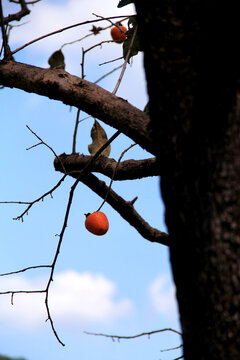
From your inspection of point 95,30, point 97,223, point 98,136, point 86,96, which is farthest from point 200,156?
point 95,30

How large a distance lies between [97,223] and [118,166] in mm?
230

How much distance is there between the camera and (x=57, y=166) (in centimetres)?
199

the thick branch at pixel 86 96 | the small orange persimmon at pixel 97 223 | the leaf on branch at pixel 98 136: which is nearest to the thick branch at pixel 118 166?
the leaf on branch at pixel 98 136

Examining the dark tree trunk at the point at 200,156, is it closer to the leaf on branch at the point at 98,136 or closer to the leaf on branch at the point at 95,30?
the leaf on branch at the point at 98,136

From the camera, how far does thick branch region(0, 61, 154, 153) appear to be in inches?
49.4

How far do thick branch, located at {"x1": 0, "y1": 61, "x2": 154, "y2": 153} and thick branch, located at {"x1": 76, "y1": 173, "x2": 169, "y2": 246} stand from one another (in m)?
0.55

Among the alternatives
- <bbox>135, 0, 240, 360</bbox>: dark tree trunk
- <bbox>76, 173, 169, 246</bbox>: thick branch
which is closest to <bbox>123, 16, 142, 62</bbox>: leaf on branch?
<bbox>76, 173, 169, 246</bbox>: thick branch

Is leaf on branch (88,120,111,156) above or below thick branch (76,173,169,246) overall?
above

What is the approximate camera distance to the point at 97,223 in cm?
173

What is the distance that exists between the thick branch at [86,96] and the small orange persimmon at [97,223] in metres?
0.51

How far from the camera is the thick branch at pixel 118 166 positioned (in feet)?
5.49

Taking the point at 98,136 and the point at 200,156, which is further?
the point at 98,136

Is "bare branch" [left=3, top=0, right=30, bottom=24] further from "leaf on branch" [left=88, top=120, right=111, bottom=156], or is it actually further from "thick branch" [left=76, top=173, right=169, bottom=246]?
"thick branch" [left=76, top=173, right=169, bottom=246]

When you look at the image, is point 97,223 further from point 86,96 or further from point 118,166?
point 86,96
